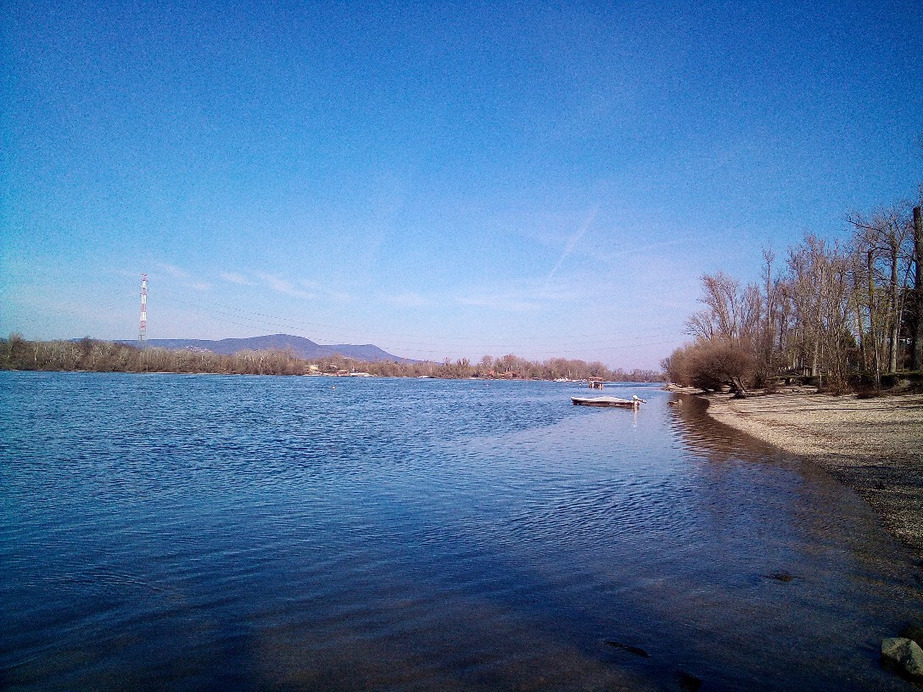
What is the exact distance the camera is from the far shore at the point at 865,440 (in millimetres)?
10570

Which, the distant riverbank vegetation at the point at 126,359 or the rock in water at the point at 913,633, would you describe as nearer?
the rock in water at the point at 913,633

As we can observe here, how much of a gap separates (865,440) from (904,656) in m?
17.2

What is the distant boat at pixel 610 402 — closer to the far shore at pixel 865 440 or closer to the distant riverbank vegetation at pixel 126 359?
the far shore at pixel 865 440

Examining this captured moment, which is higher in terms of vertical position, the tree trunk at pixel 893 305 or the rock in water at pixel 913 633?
the tree trunk at pixel 893 305

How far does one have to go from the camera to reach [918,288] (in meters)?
33.4

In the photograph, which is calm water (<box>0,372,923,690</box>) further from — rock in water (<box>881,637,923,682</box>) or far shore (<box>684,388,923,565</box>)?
far shore (<box>684,388,923,565</box>)

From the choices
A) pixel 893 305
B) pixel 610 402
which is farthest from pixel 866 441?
pixel 610 402

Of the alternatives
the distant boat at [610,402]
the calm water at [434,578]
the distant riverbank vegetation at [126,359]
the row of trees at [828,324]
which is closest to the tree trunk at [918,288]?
the row of trees at [828,324]

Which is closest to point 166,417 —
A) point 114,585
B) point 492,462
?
point 492,462

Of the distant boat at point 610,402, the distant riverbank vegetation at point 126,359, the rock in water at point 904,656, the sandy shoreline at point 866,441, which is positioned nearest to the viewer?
the rock in water at point 904,656

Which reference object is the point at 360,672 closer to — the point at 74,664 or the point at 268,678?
the point at 268,678

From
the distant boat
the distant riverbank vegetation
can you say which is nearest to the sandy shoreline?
the distant boat

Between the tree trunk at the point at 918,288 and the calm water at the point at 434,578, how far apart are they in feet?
89.3

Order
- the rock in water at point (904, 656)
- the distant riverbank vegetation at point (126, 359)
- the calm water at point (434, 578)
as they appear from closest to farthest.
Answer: the rock in water at point (904, 656) < the calm water at point (434, 578) < the distant riverbank vegetation at point (126, 359)
